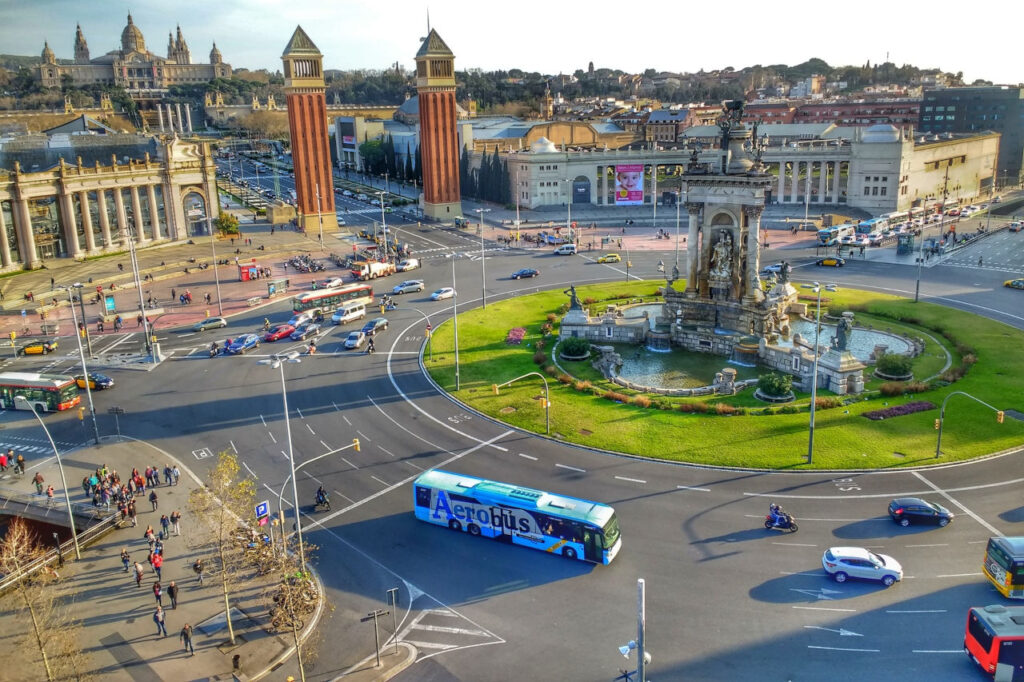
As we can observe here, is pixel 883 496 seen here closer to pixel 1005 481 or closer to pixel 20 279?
pixel 1005 481

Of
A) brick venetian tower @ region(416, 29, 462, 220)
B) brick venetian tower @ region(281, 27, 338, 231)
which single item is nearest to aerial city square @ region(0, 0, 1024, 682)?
brick venetian tower @ region(281, 27, 338, 231)

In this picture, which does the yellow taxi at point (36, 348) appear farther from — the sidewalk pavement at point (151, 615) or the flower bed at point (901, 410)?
the flower bed at point (901, 410)

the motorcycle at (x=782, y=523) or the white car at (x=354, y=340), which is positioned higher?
the white car at (x=354, y=340)

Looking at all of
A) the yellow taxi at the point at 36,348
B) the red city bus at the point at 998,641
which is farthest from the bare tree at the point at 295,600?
the yellow taxi at the point at 36,348

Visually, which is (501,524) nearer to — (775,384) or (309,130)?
(775,384)

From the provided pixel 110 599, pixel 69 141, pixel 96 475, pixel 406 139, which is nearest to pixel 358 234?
pixel 69 141
